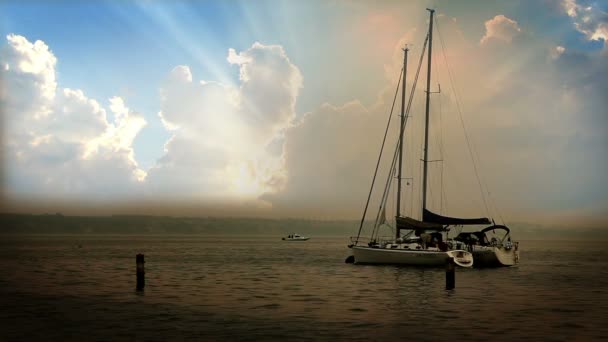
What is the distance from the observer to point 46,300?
38.0 m

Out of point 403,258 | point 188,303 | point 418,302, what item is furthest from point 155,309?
point 403,258

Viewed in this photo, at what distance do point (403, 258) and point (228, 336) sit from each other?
36.6m

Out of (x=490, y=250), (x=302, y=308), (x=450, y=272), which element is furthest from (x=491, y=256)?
(x=302, y=308)

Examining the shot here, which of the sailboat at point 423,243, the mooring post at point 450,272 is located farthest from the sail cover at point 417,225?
the mooring post at point 450,272

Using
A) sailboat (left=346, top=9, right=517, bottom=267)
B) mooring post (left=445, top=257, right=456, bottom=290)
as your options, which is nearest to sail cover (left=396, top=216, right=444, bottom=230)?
sailboat (left=346, top=9, right=517, bottom=267)

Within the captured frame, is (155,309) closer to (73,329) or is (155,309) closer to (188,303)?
(188,303)

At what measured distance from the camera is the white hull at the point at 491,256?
2532 inches

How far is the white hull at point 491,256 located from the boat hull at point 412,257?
12.2ft

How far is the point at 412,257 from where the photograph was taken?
5919cm

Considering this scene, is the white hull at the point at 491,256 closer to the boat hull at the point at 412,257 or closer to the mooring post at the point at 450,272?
the boat hull at the point at 412,257

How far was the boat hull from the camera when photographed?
58.4 meters

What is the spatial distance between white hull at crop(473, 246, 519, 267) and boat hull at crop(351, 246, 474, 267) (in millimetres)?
3717

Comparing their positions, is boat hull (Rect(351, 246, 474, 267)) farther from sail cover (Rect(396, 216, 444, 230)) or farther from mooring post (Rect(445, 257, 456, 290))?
mooring post (Rect(445, 257, 456, 290))

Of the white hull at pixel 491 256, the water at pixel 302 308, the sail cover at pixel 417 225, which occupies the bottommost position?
the water at pixel 302 308
